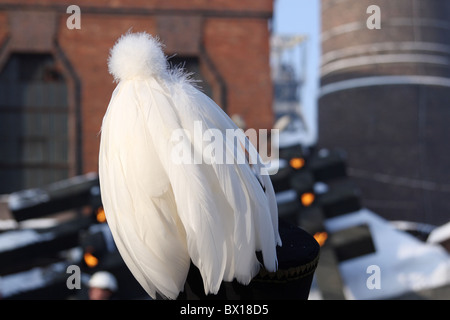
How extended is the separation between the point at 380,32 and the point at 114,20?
8882 millimetres

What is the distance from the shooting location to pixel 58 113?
21.7 feet

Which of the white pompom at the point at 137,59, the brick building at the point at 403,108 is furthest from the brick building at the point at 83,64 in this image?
the brick building at the point at 403,108

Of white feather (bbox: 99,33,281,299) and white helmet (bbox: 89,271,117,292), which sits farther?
white helmet (bbox: 89,271,117,292)

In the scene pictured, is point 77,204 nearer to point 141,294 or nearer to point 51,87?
point 141,294

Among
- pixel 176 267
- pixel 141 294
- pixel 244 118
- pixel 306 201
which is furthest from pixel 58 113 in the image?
pixel 176 267

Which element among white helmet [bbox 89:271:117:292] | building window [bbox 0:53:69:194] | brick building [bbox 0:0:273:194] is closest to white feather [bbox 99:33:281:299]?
white helmet [bbox 89:271:117:292]

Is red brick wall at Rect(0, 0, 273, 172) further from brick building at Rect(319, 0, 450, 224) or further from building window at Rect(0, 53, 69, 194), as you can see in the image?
brick building at Rect(319, 0, 450, 224)

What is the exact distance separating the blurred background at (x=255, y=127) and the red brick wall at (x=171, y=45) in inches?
0.8

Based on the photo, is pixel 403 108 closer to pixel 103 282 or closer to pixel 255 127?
pixel 255 127

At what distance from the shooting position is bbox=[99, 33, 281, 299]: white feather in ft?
4.10

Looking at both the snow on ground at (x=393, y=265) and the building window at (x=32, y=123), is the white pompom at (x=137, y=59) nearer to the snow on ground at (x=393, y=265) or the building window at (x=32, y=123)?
the snow on ground at (x=393, y=265)

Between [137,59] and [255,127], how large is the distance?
5432 mm

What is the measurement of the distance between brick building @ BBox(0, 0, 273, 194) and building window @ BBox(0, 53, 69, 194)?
2 cm

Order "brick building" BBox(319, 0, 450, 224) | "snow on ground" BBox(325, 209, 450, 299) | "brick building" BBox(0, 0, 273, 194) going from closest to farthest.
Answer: "snow on ground" BBox(325, 209, 450, 299), "brick building" BBox(0, 0, 273, 194), "brick building" BBox(319, 0, 450, 224)
